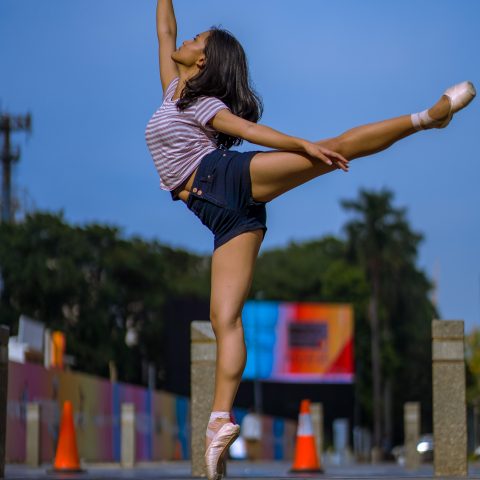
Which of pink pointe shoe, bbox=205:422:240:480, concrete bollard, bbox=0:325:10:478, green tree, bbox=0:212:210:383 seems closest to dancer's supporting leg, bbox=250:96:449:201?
pink pointe shoe, bbox=205:422:240:480

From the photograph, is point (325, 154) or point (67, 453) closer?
point (325, 154)

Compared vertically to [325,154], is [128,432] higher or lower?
lower

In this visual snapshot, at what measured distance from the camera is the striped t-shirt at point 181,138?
20.0ft

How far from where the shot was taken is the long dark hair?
20.2 feet

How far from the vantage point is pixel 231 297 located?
19.6 feet

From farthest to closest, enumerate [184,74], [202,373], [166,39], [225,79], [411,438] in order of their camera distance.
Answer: [411,438] → [202,373] → [166,39] → [184,74] → [225,79]

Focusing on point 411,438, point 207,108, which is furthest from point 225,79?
point 411,438

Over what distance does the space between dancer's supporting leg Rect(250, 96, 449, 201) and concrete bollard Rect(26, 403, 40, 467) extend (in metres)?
17.7

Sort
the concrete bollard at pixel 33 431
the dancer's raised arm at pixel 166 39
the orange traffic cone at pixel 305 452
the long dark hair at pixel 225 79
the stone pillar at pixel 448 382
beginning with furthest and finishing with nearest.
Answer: the concrete bollard at pixel 33 431
the orange traffic cone at pixel 305 452
the stone pillar at pixel 448 382
the dancer's raised arm at pixel 166 39
the long dark hair at pixel 225 79

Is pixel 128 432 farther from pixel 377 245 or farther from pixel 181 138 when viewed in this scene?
pixel 377 245

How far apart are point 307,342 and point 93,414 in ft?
112

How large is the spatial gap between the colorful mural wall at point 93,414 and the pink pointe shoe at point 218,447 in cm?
1640

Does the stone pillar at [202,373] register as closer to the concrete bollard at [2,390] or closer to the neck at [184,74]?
the concrete bollard at [2,390]

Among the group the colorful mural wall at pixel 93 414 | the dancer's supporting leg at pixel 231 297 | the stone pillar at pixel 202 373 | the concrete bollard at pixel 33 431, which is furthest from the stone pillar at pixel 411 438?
the dancer's supporting leg at pixel 231 297
